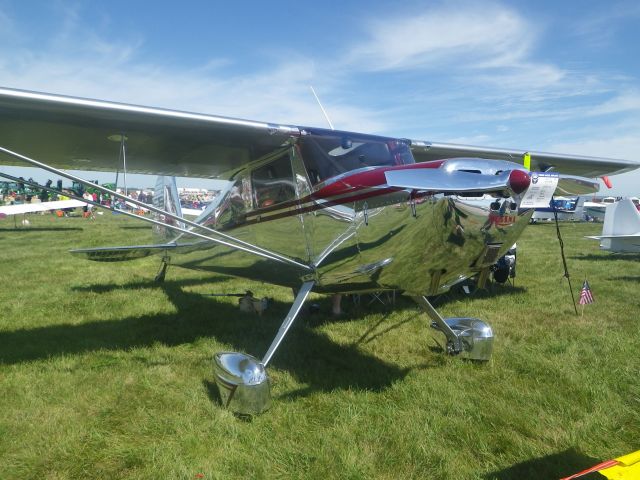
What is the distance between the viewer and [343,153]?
3846 mm

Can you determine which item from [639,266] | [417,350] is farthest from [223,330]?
[639,266]

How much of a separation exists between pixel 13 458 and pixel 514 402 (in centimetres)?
351

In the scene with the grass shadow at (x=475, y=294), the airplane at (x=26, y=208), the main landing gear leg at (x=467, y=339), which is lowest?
the airplane at (x=26, y=208)

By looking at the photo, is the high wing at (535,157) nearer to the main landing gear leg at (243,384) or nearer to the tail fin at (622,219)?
the main landing gear leg at (243,384)

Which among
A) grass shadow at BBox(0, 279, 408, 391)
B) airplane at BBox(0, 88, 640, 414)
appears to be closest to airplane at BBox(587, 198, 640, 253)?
airplane at BBox(0, 88, 640, 414)

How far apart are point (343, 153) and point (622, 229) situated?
11137 mm

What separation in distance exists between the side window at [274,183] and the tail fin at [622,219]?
11.0 meters

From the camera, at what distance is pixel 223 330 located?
18.3ft

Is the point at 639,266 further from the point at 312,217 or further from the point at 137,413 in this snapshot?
the point at 137,413

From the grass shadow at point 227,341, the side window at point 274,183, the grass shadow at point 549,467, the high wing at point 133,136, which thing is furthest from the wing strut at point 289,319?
the grass shadow at point 549,467

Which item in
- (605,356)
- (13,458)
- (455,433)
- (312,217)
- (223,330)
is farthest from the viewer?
(223,330)

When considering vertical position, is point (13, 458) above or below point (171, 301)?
above

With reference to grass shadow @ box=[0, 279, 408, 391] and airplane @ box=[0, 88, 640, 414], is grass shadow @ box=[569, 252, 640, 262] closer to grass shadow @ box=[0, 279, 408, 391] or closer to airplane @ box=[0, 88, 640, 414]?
airplane @ box=[0, 88, 640, 414]

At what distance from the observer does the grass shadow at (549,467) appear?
8.57 feet
